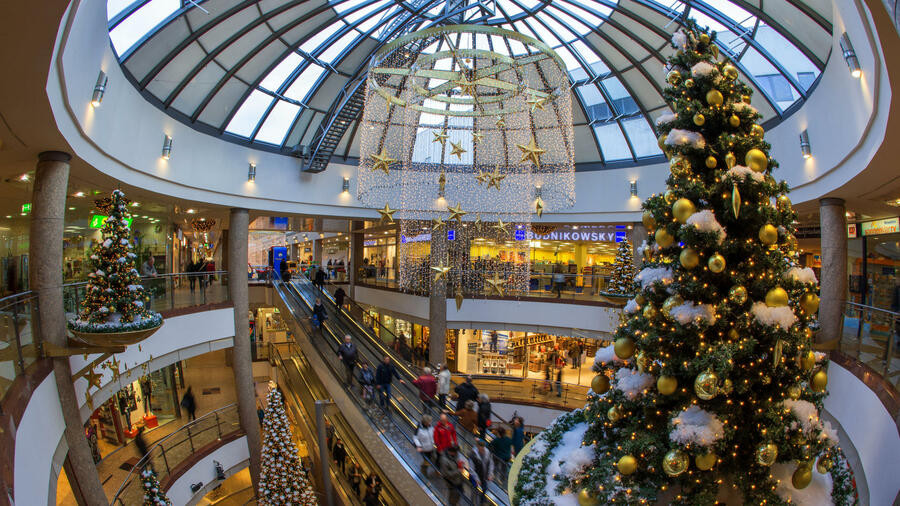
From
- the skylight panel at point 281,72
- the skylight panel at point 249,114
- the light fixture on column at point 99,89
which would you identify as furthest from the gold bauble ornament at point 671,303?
the skylight panel at point 249,114

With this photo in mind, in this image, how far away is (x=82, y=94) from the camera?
7508 mm

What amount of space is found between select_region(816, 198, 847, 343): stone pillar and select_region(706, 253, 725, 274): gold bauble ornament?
31.2 ft

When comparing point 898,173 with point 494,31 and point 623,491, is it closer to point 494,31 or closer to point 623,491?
point 494,31

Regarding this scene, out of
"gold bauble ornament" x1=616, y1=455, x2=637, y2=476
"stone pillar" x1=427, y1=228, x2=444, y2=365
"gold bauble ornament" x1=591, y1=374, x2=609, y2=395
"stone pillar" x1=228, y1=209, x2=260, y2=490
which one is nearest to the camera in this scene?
"gold bauble ornament" x1=616, y1=455, x2=637, y2=476

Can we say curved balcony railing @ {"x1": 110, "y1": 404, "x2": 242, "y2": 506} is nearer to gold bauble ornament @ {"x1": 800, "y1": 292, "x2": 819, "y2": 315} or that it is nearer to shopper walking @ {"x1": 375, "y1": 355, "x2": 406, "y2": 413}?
shopper walking @ {"x1": 375, "y1": 355, "x2": 406, "y2": 413}

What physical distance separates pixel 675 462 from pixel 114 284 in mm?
8745

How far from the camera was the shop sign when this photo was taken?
13.1m

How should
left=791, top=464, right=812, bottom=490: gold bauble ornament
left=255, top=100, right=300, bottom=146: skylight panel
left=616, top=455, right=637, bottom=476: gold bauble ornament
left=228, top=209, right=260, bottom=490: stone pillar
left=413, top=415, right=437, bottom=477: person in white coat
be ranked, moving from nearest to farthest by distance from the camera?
1. left=791, top=464, right=812, bottom=490: gold bauble ornament
2. left=616, top=455, right=637, bottom=476: gold bauble ornament
3. left=413, top=415, right=437, bottom=477: person in white coat
4. left=255, top=100, right=300, bottom=146: skylight panel
5. left=228, top=209, right=260, bottom=490: stone pillar

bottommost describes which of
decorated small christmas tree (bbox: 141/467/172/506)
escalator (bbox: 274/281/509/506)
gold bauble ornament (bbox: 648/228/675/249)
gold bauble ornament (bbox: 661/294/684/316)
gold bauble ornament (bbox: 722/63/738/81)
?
decorated small christmas tree (bbox: 141/467/172/506)

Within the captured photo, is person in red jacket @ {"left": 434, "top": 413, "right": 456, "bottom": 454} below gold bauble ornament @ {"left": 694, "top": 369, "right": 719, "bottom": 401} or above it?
below

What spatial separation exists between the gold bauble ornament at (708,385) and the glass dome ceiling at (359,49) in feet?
28.7

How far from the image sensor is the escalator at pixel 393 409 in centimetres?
768

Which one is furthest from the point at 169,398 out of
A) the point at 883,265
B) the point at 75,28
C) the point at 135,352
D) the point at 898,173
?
the point at 883,265

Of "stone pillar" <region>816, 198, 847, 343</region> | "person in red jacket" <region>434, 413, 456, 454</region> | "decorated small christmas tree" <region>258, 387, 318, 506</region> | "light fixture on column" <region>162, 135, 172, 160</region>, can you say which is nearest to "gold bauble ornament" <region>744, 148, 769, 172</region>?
"person in red jacket" <region>434, 413, 456, 454</region>
